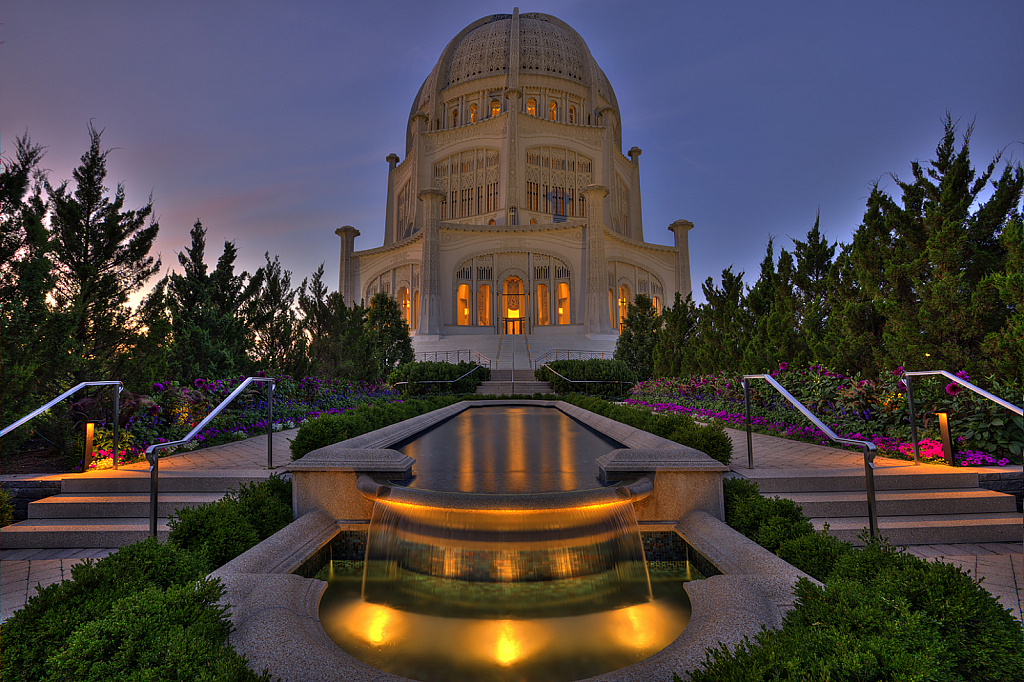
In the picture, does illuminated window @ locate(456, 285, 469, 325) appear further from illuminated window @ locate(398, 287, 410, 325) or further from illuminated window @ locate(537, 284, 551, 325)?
illuminated window @ locate(537, 284, 551, 325)

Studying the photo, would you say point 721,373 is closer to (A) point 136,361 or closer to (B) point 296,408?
(B) point 296,408

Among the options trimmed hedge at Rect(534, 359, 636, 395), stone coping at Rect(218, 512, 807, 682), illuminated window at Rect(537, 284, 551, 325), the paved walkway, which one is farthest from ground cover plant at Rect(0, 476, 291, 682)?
illuminated window at Rect(537, 284, 551, 325)

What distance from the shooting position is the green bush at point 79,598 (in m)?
1.99

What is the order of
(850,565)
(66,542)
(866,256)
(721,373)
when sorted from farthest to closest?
(721,373) → (866,256) → (66,542) → (850,565)

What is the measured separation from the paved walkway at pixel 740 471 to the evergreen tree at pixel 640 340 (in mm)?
11709

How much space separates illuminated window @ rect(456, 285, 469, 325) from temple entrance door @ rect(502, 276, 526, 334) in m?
2.62

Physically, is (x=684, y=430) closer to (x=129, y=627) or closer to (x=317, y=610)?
(x=317, y=610)

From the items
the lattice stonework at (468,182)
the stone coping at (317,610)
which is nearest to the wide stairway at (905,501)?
the stone coping at (317,610)

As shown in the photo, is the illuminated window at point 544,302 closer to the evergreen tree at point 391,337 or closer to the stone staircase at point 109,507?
the evergreen tree at point 391,337

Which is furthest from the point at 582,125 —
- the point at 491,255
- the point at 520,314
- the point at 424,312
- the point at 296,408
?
the point at 296,408

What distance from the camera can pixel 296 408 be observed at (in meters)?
10.4

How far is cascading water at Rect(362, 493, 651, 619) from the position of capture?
3.14 metres

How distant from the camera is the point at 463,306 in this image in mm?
34500

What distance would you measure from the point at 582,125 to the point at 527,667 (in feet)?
137
